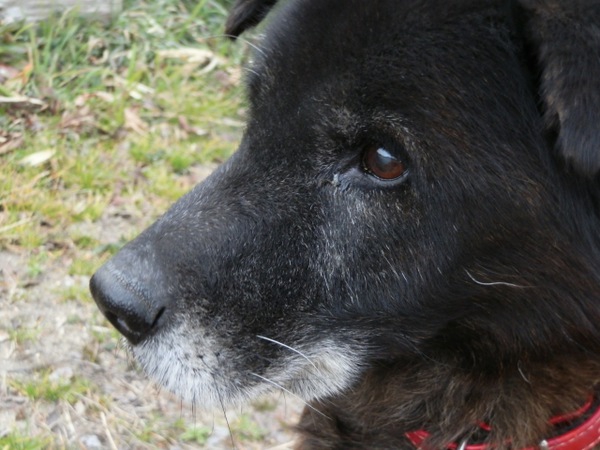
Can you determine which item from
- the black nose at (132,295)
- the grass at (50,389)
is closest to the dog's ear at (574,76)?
the black nose at (132,295)

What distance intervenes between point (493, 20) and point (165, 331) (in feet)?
3.79

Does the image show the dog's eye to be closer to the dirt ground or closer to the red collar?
the red collar

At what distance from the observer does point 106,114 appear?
5.04m

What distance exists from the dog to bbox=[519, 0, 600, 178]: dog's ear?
0.08 feet

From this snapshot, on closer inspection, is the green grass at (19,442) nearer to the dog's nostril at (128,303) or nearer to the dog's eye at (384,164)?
the dog's nostril at (128,303)

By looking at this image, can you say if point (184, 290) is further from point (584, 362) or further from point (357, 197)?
point (584, 362)

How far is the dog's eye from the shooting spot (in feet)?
7.07

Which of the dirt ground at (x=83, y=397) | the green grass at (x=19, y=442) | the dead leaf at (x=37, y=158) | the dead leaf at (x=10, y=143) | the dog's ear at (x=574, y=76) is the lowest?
the dirt ground at (x=83, y=397)

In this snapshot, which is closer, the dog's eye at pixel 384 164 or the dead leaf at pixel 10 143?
the dog's eye at pixel 384 164

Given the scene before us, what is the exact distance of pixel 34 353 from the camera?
3.53m

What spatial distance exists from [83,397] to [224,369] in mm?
1235

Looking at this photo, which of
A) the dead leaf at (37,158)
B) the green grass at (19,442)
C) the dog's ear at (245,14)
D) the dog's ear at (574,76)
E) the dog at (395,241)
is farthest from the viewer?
the dead leaf at (37,158)

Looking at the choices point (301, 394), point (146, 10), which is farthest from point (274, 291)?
point (146, 10)

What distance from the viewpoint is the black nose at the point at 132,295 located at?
219 cm
